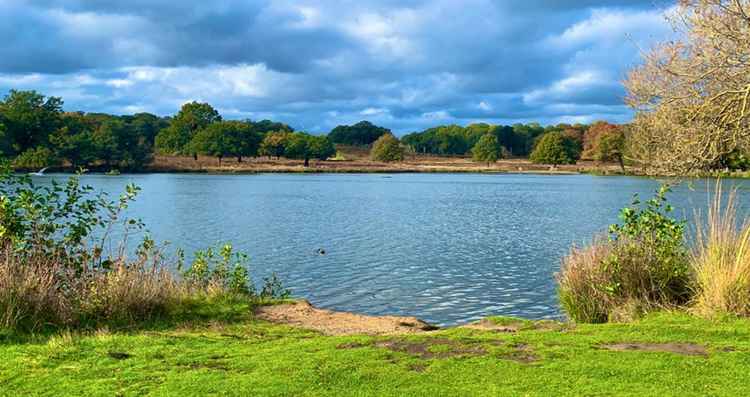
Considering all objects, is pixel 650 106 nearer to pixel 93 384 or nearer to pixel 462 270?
pixel 462 270

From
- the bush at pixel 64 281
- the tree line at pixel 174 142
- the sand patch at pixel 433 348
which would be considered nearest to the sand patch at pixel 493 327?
the sand patch at pixel 433 348

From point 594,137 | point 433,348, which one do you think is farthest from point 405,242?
point 594,137

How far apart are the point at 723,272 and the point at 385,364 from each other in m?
6.71

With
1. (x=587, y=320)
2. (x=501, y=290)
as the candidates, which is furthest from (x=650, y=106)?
(x=501, y=290)

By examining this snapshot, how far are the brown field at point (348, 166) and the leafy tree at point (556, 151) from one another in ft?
6.51

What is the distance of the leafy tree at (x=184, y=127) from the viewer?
17112cm

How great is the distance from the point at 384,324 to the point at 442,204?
49.4m

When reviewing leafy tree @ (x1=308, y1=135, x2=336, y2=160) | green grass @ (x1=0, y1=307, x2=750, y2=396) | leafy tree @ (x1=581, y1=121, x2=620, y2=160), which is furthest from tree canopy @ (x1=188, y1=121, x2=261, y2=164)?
green grass @ (x1=0, y1=307, x2=750, y2=396)

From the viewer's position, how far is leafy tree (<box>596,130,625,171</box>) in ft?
437

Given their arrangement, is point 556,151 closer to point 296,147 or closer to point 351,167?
point 351,167

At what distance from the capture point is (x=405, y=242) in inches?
1394

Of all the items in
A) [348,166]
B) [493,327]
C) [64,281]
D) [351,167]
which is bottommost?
[493,327]

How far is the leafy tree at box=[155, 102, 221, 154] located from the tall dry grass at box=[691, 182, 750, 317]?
161 meters

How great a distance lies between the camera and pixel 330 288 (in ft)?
74.3
